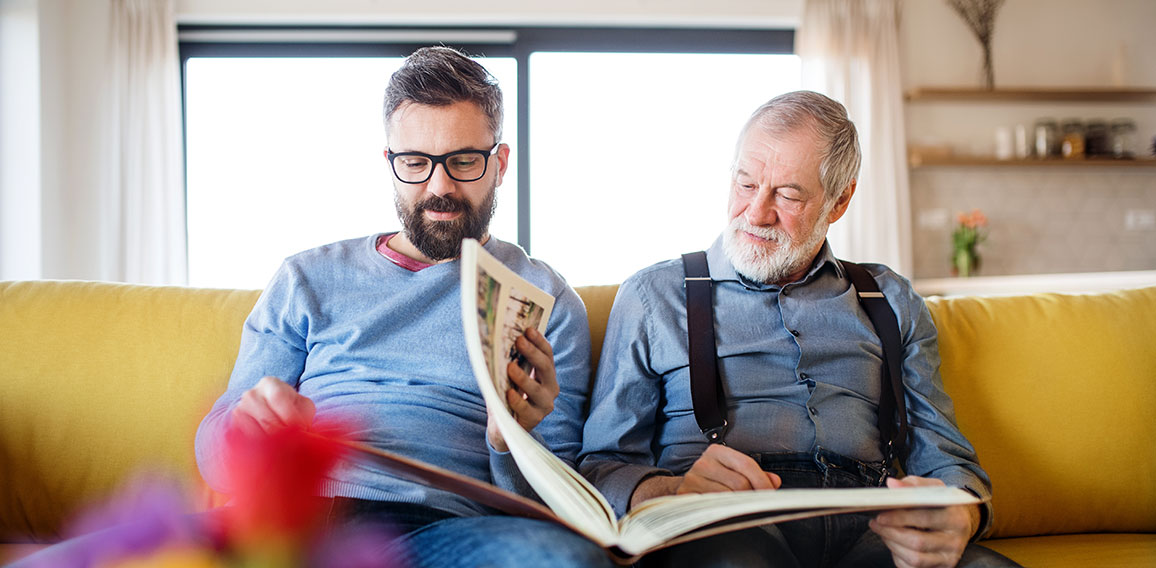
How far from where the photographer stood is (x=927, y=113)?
457 cm

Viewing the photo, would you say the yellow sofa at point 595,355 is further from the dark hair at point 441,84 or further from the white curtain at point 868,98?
the white curtain at point 868,98

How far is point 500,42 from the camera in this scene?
4.38 m

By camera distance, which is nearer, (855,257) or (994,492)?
(994,492)

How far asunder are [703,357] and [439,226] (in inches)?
19.7

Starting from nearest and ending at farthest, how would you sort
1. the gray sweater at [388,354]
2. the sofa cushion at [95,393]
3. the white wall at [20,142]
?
1. the gray sweater at [388,354]
2. the sofa cushion at [95,393]
3. the white wall at [20,142]

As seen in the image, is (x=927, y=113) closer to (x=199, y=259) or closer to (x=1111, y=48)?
(x=1111, y=48)

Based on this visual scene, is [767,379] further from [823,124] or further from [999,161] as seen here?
[999,161]

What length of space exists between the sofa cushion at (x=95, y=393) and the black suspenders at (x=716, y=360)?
89cm

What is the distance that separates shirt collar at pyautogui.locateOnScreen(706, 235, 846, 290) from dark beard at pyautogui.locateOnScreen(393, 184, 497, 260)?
17.1 inches

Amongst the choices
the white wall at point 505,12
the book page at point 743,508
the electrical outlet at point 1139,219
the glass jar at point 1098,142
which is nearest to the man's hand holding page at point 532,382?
the book page at point 743,508

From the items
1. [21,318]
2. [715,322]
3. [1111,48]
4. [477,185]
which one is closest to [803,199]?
[715,322]

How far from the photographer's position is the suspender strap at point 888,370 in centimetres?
135

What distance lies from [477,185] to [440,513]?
0.56 metres

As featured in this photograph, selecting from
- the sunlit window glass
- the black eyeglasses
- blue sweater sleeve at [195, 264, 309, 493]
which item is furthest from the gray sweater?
the sunlit window glass
